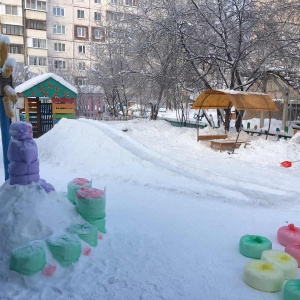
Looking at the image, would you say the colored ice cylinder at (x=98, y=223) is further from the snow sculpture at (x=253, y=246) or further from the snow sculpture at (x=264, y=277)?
the snow sculpture at (x=264, y=277)

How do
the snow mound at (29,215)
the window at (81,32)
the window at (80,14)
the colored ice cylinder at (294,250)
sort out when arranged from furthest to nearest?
the window at (81,32) → the window at (80,14) → the colored ice cylinder at (294,250) → the snow mound at (29,215)

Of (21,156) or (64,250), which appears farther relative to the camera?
(21,156)

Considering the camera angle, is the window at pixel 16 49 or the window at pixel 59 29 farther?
the window at pixel 59 29

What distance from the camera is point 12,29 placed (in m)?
34.8

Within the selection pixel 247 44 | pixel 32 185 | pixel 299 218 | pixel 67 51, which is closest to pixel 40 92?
pixel 247 44

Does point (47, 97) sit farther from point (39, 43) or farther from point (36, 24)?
point (36, 24)

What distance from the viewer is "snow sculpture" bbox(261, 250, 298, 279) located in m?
3.48

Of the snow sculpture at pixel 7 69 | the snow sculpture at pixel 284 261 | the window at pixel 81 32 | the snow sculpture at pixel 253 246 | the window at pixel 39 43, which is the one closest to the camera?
the snow sculpture at pixel 284 261

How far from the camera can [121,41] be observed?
676 inches

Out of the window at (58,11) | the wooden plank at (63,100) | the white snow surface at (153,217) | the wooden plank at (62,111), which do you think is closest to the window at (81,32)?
the window at (58,11)

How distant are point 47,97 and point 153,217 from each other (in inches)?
430

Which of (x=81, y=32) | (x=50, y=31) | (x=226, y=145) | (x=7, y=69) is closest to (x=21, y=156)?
(x=7, y=69)

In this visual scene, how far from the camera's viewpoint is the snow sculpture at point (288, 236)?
425cm

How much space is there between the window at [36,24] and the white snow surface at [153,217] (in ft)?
98.9
